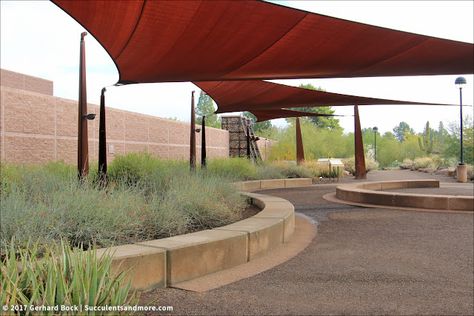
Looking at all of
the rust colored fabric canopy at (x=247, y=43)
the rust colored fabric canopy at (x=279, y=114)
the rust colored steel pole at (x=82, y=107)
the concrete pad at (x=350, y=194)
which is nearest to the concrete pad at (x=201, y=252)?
the rust colored fabric canopy at (x=247, y=43)

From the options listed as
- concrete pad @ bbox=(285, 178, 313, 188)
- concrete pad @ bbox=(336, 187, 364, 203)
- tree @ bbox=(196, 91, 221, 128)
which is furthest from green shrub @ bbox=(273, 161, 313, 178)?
tree @ bbox=(196, 91, 221, 128)

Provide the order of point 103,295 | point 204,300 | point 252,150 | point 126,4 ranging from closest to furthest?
point 103,295 < point 204,300 < point 126,4 < point 252,150

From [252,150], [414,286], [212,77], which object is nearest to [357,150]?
[252,150]

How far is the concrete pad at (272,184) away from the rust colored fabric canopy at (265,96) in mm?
2404

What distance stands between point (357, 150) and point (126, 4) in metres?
13.2

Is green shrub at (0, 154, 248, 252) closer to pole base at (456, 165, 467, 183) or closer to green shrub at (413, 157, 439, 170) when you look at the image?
pole base at (456, 165, 467, 183)

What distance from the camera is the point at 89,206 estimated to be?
384cm

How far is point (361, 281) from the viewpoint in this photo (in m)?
3.56

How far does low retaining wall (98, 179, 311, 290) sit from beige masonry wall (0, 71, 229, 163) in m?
5.62

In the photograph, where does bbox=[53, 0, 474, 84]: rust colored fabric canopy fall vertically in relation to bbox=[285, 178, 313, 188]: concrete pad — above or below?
above

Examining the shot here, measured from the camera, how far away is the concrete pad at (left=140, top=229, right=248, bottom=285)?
337 centimetres

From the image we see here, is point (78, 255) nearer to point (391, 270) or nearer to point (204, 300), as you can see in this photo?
point (204, 300)

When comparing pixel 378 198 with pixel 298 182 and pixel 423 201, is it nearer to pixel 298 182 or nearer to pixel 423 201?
pixel 423 201

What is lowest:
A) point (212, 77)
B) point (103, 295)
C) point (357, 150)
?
point (103, 295)
